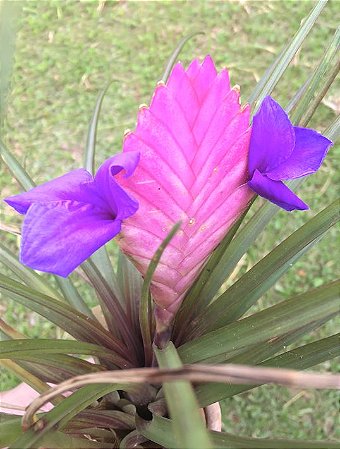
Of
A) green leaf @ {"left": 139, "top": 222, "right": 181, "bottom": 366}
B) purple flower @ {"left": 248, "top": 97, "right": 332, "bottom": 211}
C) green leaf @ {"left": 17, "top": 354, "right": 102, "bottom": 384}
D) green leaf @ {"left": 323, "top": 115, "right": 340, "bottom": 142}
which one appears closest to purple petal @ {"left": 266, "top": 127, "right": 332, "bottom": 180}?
purple flower @ {"left": 248, "top": 97, "right": 332, "bottom": 211}

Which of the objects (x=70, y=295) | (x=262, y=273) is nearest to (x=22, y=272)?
(x=70, y=295)

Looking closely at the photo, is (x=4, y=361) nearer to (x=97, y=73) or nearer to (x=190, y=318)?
(x=190, y=318)

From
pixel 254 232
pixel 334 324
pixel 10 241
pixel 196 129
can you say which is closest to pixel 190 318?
pixel 254 232

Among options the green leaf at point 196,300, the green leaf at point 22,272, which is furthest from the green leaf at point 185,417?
the green leaf at point 22,272

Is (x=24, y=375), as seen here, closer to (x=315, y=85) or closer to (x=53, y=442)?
(x=53, y=442)

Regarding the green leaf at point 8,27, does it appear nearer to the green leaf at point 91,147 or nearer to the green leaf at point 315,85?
the green leaf at point 91,147

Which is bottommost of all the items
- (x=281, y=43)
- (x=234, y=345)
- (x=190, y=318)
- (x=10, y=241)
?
(x=234, y=345)
